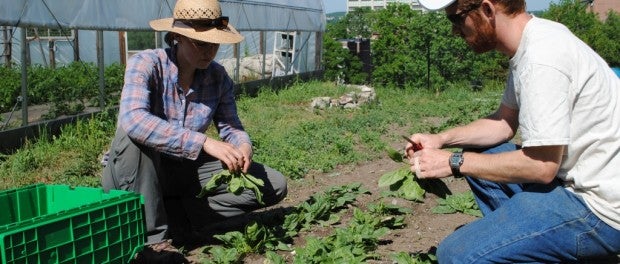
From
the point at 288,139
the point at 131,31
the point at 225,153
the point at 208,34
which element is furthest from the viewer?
the point at 131,31

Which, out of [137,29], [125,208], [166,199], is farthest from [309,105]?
[125,208]

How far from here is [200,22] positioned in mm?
3689

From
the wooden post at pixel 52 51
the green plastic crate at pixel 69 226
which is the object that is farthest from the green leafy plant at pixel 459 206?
the wooden post at pixel 52 51

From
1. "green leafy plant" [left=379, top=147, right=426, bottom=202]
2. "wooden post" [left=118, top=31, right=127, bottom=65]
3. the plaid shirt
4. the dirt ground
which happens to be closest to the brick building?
"wooden post" [left=118, top=31, right=127, bottom=65]

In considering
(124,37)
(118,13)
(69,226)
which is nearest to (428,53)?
(124,37)

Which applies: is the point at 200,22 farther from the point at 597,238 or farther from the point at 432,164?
the point at 597,238

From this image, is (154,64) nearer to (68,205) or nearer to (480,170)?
(68,205)

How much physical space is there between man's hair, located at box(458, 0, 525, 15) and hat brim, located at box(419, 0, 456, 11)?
5 centimetres

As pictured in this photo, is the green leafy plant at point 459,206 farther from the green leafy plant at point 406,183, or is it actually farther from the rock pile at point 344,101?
the rock pile at point 344,101

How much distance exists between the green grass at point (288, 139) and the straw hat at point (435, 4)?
125 inches

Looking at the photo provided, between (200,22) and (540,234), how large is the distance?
2.06 metres

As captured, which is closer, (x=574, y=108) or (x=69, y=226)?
(x=574, y=108)

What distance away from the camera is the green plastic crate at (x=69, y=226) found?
261 cm

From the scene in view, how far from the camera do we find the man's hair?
2.65m
